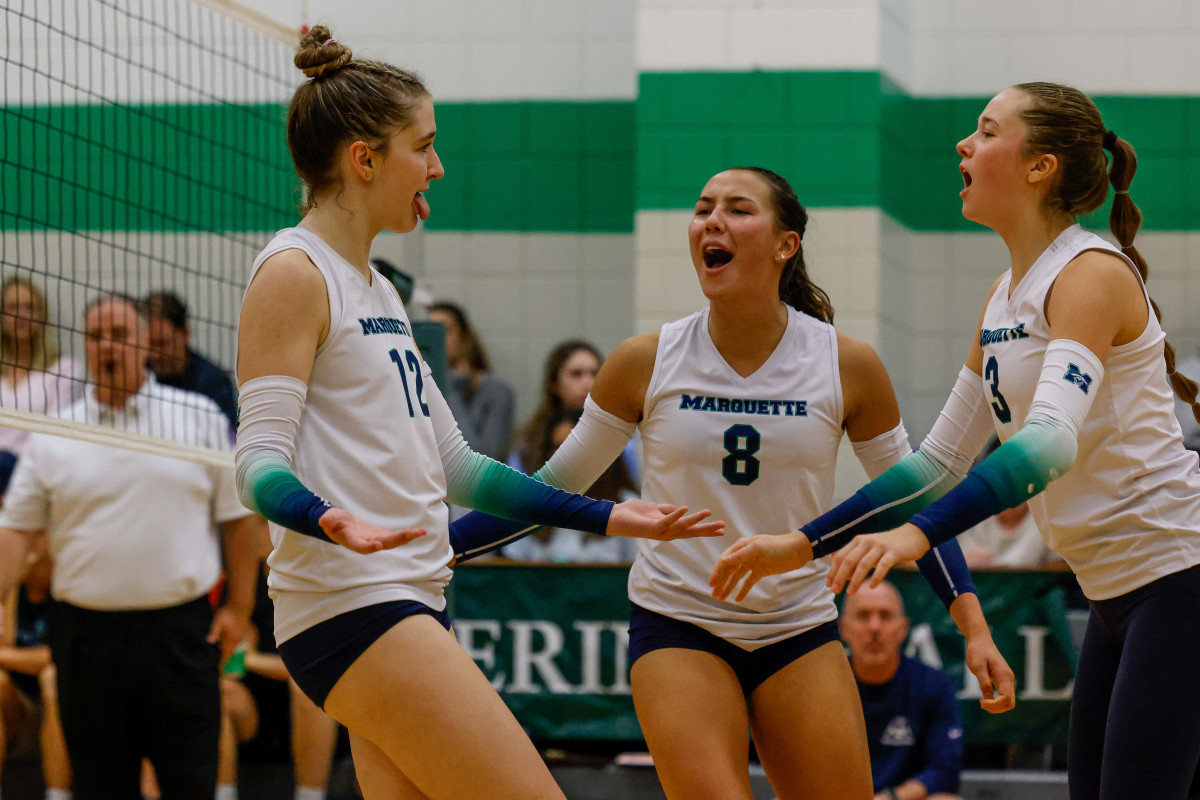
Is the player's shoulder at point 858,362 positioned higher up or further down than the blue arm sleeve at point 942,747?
higher up

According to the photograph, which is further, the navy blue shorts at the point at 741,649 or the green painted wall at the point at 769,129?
the green painted wall at the point at 769,129

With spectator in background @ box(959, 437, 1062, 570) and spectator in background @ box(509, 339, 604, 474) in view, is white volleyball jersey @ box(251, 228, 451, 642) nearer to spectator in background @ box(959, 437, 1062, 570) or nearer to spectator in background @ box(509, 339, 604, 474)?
spectator in background @ box(959, 437, 1062, 570)

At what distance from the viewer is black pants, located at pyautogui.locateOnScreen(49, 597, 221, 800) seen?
16.5ft

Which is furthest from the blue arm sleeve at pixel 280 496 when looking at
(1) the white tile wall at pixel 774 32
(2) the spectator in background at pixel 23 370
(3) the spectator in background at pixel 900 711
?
(1) the white tile wall at pixel 774 32

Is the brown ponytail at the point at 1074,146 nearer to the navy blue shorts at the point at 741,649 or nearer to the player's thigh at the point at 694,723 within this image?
the navy blue shorts at the point at 741,649

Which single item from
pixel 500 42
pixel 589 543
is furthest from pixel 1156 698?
pixel 500 42

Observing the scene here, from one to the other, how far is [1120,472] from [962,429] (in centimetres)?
46

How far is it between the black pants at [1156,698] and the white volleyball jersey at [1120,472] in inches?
2.0

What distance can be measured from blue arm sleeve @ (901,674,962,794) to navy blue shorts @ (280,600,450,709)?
3146 millimetres

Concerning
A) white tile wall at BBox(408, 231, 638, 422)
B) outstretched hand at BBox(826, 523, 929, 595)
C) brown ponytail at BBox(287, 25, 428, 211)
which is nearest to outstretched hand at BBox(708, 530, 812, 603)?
outstretched hand at BBox(826, 523, 929, 595)

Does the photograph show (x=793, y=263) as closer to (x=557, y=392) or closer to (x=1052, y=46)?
(x=557, y=392)

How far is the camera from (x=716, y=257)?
11.7 ft

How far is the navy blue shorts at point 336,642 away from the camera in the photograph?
2.59 meters

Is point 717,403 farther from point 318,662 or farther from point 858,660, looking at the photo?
point 858,660
